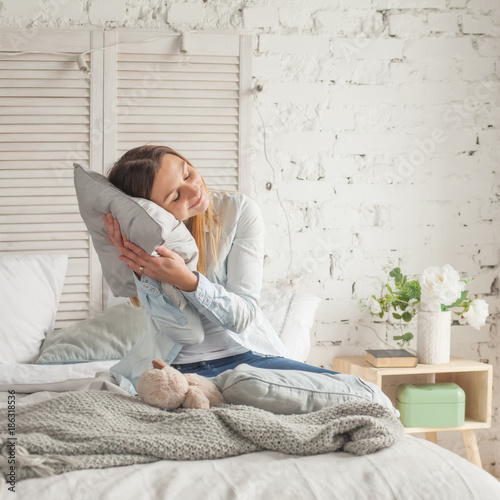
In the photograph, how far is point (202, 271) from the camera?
1.80 meters

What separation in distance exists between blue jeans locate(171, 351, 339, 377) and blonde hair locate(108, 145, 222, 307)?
258 mm

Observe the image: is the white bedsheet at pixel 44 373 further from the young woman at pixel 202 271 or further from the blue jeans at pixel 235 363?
the blue jeans at pixel 235 363

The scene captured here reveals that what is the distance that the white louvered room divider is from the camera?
2662mm

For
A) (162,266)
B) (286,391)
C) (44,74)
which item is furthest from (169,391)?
(44,74)

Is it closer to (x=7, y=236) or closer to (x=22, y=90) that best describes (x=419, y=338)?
(x=7, y=236)

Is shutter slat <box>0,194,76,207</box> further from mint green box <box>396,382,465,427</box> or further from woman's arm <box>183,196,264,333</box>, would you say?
mint green box <box>396,382,465,427</box>

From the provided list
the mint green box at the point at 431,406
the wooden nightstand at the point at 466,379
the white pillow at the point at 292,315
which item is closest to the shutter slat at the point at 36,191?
the white pillow at the point at 292,315

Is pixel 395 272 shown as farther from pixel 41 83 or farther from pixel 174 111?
pixel 41 83

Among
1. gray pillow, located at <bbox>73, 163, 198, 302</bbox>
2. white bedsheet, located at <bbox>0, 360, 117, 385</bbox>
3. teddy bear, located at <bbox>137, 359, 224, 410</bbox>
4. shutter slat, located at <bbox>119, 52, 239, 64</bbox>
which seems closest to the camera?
teddy bear, located at <bbox>137, 359, 224, 410</bbox>

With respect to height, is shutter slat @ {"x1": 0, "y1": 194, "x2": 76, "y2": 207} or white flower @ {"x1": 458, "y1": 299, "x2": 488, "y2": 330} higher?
shutter slat @ {"x1": 0, "y1": 194, "x2": 76, "y2": 207}

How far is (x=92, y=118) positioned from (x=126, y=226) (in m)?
1.32

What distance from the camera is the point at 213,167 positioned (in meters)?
2.78

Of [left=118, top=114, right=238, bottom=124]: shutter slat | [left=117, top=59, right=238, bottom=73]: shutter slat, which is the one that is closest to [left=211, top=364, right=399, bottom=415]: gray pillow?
[left=118, top=114, right=238, bottom=124]: shutter slat

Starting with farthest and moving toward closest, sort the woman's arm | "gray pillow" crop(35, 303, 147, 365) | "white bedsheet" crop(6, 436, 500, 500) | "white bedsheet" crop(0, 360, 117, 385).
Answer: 1. "gray pillow" crop(35, 303, 147, 365)
2. "white bedsheet" crop(0, 360, 117, 385)
3. the woman's arm
4. "white bedsheet" crop(6, 436, 500, 500)
